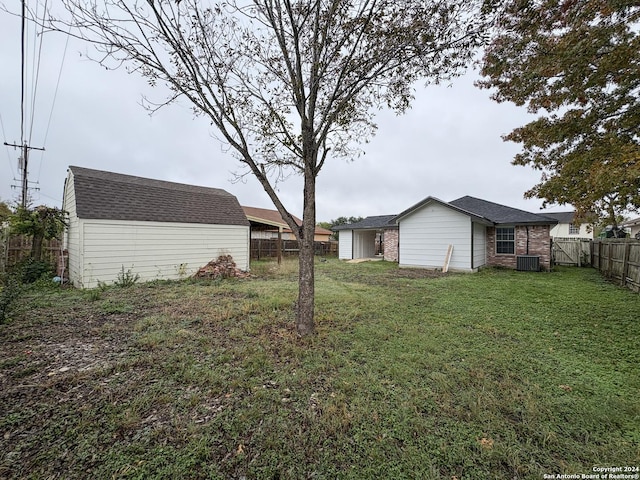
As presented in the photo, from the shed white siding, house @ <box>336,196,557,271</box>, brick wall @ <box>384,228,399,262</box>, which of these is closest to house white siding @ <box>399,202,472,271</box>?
house @ <box>336,196,557,271</box>

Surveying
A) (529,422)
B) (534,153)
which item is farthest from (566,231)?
(529,422)

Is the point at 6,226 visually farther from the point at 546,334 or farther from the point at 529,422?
the point at 546,334

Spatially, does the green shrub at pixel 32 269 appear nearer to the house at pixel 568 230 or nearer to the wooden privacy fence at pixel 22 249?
the wooden privacy fence at pixel 22 249

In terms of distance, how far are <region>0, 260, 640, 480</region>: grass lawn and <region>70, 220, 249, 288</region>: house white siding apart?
2.97 meters

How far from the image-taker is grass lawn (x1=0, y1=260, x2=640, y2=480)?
1823mm

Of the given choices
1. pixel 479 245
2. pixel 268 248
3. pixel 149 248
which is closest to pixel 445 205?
pixel 479 245

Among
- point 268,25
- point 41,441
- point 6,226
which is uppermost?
point 268,25

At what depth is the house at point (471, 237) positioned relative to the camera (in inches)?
470

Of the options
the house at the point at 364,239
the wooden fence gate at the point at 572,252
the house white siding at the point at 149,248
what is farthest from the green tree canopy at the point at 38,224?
the wooden fence gate at the point at 572,252

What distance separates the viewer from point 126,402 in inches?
96.0

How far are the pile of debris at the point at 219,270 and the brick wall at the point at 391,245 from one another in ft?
32.3

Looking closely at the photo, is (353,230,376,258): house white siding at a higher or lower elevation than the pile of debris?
higher

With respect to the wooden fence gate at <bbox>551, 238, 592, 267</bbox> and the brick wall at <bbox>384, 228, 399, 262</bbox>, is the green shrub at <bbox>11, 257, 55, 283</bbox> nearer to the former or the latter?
the brick wall at <bbox>384, 228, 399, 262</bbox>

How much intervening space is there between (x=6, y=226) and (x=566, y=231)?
143ft
